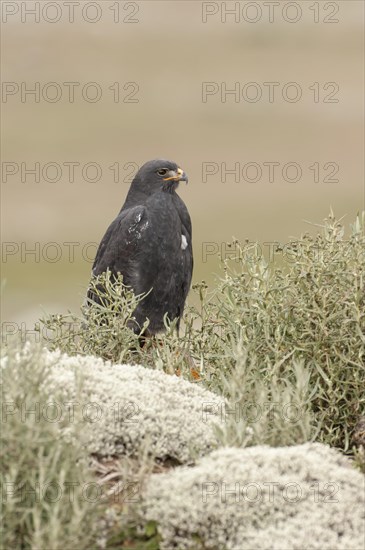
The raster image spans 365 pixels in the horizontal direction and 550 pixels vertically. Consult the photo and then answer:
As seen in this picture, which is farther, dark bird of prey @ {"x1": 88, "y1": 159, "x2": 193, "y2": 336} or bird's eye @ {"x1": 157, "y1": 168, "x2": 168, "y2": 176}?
bird's eye @ {"x1": 157, "y1": 168, "x2": 168, "y2": 176}

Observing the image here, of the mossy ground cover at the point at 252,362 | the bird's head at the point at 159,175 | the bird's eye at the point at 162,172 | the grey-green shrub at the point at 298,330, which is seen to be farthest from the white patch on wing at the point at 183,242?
the grey-green shrub at the point at 298,330

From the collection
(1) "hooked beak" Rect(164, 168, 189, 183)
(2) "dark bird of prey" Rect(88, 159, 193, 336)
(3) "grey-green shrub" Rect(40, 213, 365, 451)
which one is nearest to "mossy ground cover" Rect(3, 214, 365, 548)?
(3) "grey-green shrub" Rect(40, 213, 365, 451)

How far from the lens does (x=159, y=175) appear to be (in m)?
11.2

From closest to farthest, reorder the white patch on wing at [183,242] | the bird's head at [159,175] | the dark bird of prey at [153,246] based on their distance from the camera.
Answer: the dark bird of prey at [153,246] → the bird's head at [159,175] → the white patch on wing at [183,242]

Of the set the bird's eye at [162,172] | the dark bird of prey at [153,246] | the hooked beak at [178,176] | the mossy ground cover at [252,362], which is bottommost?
the mossy ground cover at [252,362]

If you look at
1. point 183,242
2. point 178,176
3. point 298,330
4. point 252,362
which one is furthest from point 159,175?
point 252,362

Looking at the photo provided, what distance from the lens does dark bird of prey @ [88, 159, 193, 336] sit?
11.0 metres

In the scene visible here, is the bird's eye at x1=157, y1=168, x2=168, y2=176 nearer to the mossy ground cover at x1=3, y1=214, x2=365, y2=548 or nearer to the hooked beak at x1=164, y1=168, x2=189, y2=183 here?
the hooked beak at x1=164, y1=168, x2=189, y2=183

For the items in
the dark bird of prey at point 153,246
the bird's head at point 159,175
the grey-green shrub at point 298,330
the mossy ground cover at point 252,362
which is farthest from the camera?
the bird's head at point 159,175

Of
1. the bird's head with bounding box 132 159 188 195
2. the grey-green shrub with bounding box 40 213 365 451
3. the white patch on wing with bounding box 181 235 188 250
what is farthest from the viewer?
the white patch on wing with bounding box 181 235 188 250

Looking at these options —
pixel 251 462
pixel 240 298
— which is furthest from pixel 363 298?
pixel 251 462

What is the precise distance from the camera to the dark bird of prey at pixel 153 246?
1102 centimetres

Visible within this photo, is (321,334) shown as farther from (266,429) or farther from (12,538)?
(12,538)

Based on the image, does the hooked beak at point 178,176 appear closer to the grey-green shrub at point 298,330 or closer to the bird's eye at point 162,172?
the bird's eye at point 162,172
